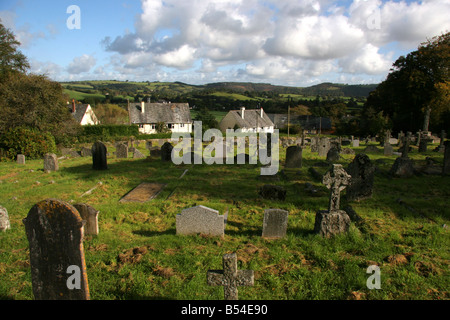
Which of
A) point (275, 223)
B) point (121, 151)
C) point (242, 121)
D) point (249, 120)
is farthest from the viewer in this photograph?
point (249, 120)

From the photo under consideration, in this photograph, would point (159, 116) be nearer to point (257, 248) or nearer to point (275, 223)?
point (275, 223)

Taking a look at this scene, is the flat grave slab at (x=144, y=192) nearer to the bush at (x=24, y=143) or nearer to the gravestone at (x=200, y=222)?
the gravestone at (x=200, y=222)

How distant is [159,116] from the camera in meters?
54.4

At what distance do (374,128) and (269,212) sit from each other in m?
39.7

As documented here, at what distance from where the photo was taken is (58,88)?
26.5 m

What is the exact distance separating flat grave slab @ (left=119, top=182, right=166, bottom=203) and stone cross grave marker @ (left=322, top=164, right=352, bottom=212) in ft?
22.0

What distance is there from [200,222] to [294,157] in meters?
9.60

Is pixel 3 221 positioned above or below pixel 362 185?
below

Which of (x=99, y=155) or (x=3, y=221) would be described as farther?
(x=99, y=155)

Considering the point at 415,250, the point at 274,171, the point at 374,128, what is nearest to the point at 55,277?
the point at 415,250

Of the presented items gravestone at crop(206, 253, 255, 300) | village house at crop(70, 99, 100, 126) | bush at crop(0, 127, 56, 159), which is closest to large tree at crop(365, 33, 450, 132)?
gravestone at crop(206, 253, 255, 300)

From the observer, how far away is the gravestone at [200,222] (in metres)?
7.08

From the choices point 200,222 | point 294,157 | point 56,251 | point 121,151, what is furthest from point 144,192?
point 121,151
